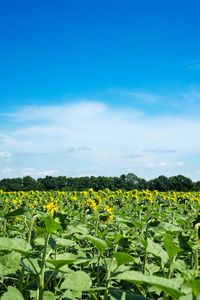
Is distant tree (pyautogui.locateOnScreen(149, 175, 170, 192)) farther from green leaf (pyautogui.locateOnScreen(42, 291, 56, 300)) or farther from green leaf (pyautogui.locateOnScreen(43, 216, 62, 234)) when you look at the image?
green leaf (pyautogui.locateOnScreen(43, 216, 62, 234))

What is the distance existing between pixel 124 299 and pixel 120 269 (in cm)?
47

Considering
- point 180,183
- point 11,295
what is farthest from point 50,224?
point 180,183

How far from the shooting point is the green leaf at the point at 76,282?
1821mm

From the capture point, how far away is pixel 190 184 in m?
33.0

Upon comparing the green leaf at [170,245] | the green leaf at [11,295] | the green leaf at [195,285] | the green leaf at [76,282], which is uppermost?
the green leaf at [170,245]

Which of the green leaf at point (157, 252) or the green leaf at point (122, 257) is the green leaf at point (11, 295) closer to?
the green leaf at point (122, 257)

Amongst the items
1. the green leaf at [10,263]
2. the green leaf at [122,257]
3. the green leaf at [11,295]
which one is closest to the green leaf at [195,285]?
the green leaf at [122,257]

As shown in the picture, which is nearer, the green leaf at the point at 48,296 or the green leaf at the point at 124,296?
the green leaf at the point at 124,296

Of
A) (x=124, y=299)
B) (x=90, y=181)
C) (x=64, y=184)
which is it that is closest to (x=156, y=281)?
(x=124, y=299)

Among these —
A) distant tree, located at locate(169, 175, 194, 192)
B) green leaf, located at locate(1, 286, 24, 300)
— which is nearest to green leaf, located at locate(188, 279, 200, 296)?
green leaf, located at locate(1, 286, 24, 300)

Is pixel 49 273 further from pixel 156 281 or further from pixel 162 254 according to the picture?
pixel 156 281

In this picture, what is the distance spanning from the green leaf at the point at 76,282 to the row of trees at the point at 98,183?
85.7 ft

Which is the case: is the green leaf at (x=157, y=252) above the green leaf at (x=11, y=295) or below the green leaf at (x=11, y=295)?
above

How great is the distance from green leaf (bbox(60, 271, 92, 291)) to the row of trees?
26127 mm
